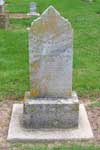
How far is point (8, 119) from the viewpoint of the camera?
6449 millimetres

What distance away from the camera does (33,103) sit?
6008 millimetres

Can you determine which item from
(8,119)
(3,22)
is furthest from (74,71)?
(3,22)

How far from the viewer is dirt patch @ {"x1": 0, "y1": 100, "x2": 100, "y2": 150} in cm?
575

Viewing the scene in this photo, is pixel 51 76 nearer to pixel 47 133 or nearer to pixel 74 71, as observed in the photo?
pixel 47 133

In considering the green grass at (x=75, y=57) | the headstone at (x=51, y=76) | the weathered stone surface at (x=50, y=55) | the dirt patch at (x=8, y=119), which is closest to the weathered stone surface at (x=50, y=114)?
the headstone at (x=51, y=76)

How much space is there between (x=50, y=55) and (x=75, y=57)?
4.19m

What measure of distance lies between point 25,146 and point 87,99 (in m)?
2.01

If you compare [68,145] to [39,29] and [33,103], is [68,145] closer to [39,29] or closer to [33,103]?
[33,103]

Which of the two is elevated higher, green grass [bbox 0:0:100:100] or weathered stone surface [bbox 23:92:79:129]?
weathered stone surface [bbox 23:92:79:129]

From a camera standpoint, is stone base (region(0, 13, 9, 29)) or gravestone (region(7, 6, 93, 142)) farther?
stone base (region(0, 13, 9, 29))

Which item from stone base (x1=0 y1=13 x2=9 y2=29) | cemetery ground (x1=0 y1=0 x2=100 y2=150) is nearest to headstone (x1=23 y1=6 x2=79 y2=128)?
cemetery ground (x1=0 y1=0 x2=100 y2=150)

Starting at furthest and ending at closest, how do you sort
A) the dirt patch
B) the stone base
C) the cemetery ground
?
the stone base → the cemetery ground → the dirt patch

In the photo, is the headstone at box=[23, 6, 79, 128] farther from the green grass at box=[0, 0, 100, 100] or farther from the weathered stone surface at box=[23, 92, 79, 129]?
the green grass at box=[0, 0, 100, 100]

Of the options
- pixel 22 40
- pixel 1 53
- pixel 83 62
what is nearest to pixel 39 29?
pixel 83 62
